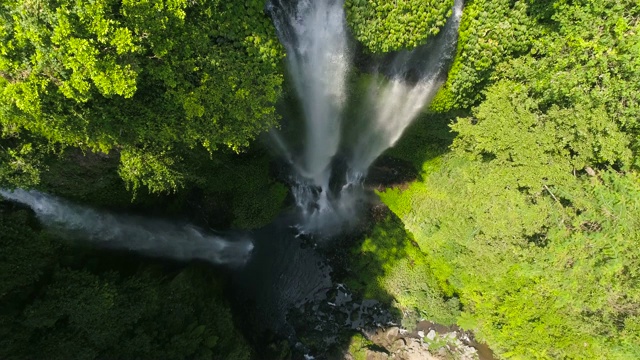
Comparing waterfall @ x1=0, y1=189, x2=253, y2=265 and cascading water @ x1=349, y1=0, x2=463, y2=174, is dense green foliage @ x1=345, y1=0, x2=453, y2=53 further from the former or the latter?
waterfall @ x1=0, y1=189, x2=253, y2=265

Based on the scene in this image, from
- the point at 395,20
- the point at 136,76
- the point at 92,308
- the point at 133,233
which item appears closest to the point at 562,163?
the point at 395,20

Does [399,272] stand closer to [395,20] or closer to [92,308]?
[395,20]

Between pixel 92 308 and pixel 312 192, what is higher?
pixel 312 192

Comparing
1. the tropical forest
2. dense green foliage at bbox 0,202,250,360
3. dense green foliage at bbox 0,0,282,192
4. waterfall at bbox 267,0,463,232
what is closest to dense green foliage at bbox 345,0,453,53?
the tropical forest

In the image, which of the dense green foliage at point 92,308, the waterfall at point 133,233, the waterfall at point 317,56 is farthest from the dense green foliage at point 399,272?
the dense green foliage at point 92,308

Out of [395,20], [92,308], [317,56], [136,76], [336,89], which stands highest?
[336,89]

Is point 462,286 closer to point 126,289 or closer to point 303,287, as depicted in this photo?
point 303,287
